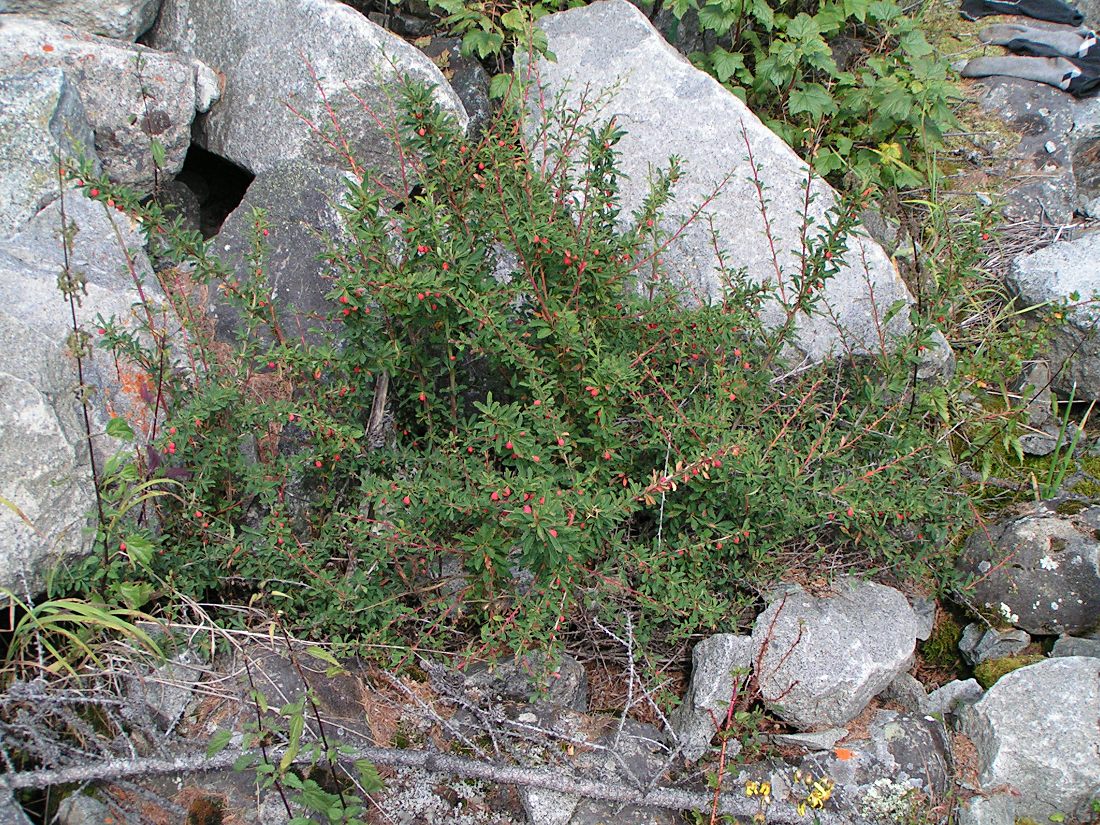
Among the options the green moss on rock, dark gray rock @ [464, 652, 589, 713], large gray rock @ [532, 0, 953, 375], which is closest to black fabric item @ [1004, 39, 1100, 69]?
large gray rock @ [532, 0, 953, 375]

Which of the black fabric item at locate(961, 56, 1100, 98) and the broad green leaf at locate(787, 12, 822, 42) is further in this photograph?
the black fabric item at locate(961, 56, 1100, 98)

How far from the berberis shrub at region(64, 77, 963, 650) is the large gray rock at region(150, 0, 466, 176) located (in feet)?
3.68

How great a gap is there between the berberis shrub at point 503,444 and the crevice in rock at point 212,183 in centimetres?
148

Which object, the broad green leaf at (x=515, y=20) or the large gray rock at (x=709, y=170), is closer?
the large gray rock at (x=709, y=170)

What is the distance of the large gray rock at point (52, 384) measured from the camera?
2842 millimetres

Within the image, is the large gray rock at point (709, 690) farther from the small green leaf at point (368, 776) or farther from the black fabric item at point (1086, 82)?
the black fabric item at point (1086, 82)

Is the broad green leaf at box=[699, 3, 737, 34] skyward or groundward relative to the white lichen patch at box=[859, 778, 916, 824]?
skyward

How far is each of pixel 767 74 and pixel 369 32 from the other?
2185 millimetres

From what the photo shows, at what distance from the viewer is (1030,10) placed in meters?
6.25

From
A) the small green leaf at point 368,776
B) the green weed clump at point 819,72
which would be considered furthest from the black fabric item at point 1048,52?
the small green leaf at point 368,776

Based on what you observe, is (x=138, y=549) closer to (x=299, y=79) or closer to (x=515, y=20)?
(x=299, y=79)

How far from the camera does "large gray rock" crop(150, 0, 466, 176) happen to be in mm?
4359

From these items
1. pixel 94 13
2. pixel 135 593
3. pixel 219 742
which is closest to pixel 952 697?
pixel 219 742

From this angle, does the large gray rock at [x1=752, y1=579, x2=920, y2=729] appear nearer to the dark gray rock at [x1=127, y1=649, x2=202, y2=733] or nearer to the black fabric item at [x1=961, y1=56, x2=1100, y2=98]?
the dark gray rock at [x1=127, y1=649, x2=202, y2=733]
